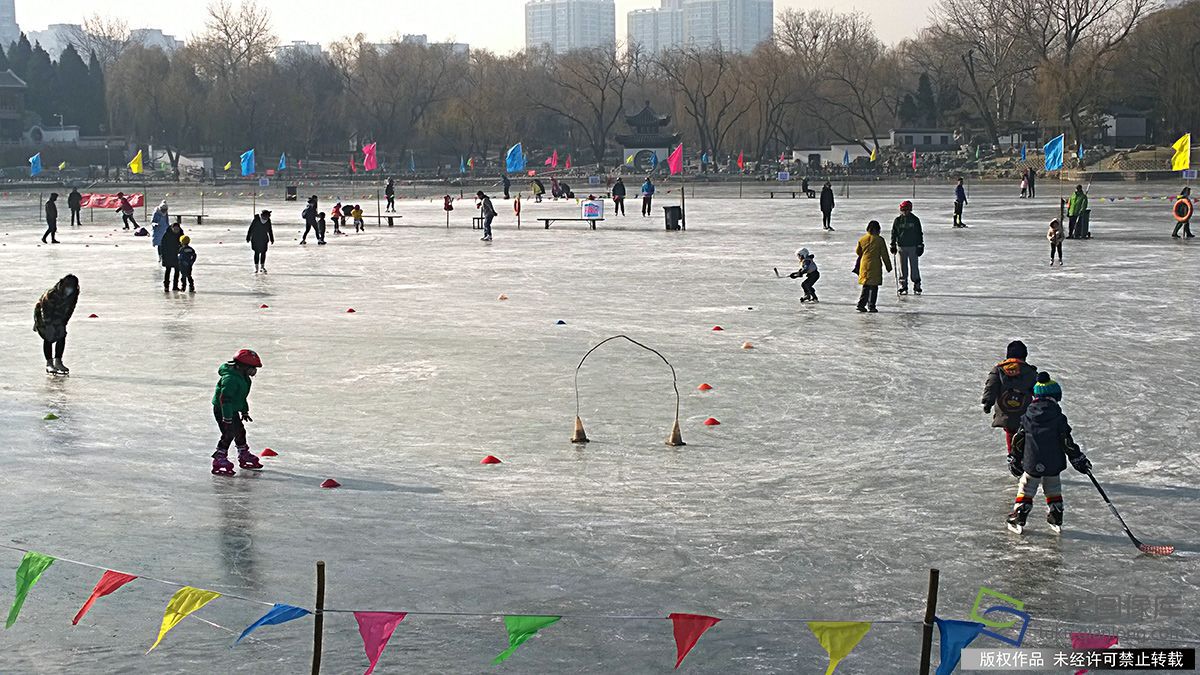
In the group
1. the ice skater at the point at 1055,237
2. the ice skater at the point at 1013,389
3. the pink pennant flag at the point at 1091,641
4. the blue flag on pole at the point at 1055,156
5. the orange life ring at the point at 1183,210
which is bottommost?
the pink pennant flag at the point at 1091,641

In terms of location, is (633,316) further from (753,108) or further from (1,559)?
(753,108)

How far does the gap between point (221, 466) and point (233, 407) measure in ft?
1.52

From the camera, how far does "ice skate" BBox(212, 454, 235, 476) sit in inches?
402

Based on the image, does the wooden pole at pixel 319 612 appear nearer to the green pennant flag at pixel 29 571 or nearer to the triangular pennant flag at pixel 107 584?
the triangular pennant flag at pixel 107 584

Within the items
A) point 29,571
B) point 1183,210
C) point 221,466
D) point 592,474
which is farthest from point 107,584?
point 1183,210

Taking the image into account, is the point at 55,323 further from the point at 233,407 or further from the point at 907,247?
the point at 907,247

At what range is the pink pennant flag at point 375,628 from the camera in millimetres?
5617

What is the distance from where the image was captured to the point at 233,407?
405 inches

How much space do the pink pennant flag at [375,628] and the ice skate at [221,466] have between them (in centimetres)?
459

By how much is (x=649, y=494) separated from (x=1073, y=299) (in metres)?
12.8

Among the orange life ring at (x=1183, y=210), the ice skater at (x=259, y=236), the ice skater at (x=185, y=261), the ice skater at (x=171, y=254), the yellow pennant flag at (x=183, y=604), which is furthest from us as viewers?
the orange life ring at (x=1183, y=210)

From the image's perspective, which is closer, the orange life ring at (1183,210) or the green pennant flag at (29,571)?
the green pennant flag at (29,571)

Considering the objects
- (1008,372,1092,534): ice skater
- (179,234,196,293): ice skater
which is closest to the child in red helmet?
(1008,372,1092,534): ice skater

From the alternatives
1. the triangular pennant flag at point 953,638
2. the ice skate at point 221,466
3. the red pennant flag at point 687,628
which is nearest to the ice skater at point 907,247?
the ice skate at point 221,466
